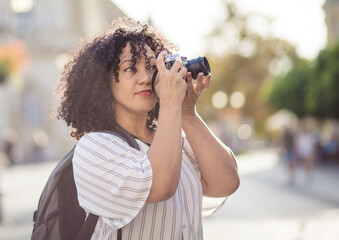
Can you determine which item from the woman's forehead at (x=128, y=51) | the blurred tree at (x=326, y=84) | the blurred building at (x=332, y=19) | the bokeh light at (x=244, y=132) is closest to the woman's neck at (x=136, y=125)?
the woman's forehead at (x=128, y=51)

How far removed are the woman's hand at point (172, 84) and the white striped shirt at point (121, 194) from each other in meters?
0.22

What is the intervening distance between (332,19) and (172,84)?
34.6 m

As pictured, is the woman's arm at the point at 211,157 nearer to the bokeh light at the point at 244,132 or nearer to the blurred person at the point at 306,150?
the blurred person at the point at 306,150

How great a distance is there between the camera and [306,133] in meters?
17.6

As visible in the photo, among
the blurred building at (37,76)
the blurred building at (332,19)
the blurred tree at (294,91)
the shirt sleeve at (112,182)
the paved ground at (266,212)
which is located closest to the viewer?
the shirt sleeve at (112,182)

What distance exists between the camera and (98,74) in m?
2.42

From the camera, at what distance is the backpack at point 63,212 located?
2.19 meters

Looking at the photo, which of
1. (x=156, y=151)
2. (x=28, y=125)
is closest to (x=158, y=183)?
(x=156, y=151)

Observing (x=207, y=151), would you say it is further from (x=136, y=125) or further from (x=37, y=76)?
(x=37, y=76)

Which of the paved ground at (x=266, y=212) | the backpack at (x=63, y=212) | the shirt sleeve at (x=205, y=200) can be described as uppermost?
the paved ground at (x=266, y=212)

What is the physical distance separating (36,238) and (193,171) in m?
0.68

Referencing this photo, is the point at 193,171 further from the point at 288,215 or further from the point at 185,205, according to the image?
the point at 288,215

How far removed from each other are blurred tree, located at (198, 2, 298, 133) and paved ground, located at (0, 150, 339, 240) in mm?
28371

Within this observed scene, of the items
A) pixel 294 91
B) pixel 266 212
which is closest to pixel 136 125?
pixel 266 212
